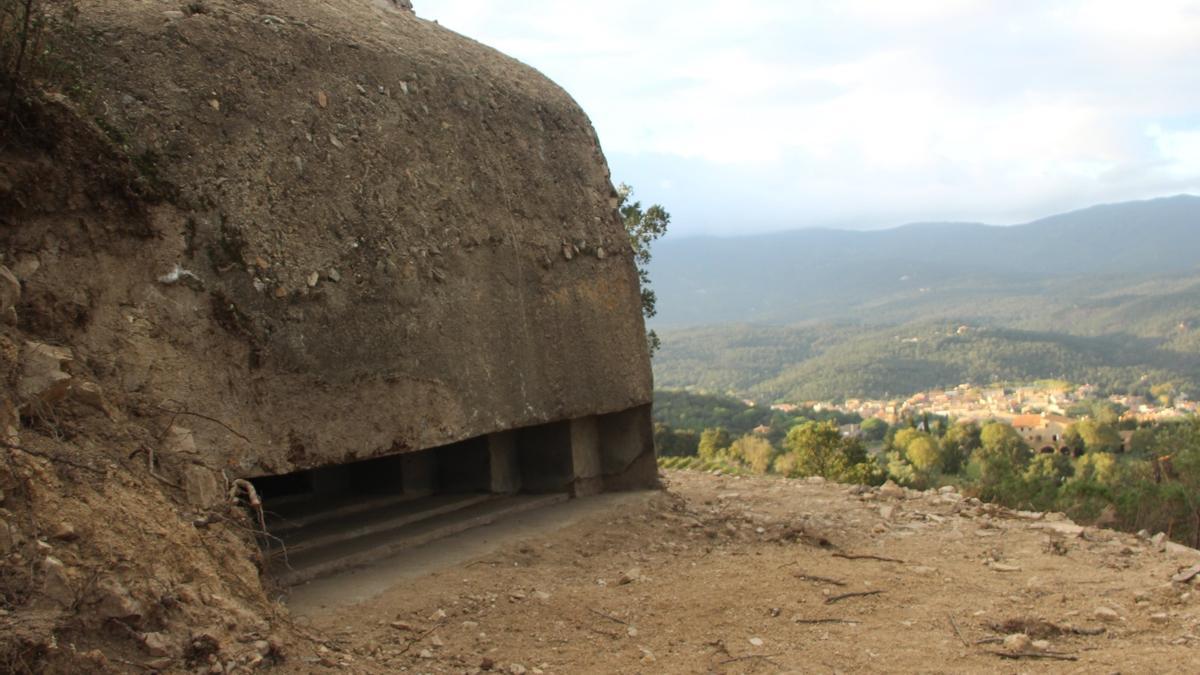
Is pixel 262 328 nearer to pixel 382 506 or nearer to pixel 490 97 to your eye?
pixel 382 506

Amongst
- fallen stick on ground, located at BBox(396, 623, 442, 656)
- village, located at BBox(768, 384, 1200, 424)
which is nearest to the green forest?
village, located at BBox(768, 384, 1200, 424)

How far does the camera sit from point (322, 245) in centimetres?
634

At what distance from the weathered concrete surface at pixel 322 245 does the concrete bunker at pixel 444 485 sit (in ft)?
2.38

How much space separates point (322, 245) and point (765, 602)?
3.44m

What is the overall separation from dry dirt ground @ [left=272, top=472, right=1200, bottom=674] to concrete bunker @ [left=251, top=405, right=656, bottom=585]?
397mm

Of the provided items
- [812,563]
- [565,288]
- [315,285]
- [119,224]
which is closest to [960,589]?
[812,563]

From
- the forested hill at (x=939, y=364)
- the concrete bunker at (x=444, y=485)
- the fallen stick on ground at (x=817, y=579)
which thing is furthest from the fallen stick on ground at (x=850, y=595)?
the forested hill at (x=939, y=364)

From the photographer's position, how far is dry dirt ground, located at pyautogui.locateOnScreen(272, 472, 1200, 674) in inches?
216

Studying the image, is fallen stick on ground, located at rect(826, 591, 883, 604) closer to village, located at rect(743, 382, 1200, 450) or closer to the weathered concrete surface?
the weathered concrete surface

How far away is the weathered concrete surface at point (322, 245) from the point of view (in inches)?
218

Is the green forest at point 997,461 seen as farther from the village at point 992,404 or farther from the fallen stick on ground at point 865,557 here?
the village at point 992,404

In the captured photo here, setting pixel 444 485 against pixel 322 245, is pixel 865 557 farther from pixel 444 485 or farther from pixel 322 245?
pixel 322 245

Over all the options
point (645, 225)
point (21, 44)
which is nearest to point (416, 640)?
point (21, 44)

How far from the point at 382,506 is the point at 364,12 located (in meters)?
3.63
